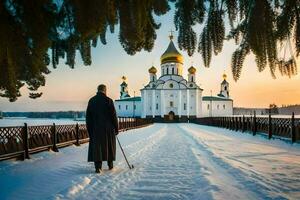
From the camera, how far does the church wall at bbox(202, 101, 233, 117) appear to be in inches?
3226

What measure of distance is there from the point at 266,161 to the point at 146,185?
176 inches

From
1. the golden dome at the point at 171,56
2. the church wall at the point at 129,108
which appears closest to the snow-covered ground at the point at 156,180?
the golden dome at the point at 171,56

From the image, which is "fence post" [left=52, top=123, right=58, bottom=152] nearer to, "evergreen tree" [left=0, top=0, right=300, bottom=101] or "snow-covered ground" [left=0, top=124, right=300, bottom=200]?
"snow-covered ground" [left=0, top=124, right=300, bottom=200]

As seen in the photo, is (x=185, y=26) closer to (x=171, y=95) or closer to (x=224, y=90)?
(x=171, y=95)

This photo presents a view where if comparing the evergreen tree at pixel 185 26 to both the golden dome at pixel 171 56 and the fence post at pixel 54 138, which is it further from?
the golden dome at pixel 171 56

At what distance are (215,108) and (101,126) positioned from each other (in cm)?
7839

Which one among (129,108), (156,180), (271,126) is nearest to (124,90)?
(129,108)

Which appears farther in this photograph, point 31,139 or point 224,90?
point 224,90

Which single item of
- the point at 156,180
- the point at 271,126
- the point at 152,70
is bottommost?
the point at 156,180

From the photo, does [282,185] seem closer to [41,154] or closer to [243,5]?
[243,5]

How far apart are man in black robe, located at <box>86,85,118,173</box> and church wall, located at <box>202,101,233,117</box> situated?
74776 mm

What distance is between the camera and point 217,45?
2.56 m

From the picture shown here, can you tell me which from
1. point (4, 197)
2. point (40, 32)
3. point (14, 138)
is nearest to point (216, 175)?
point (4, 197)

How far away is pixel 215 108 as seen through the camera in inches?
3290
